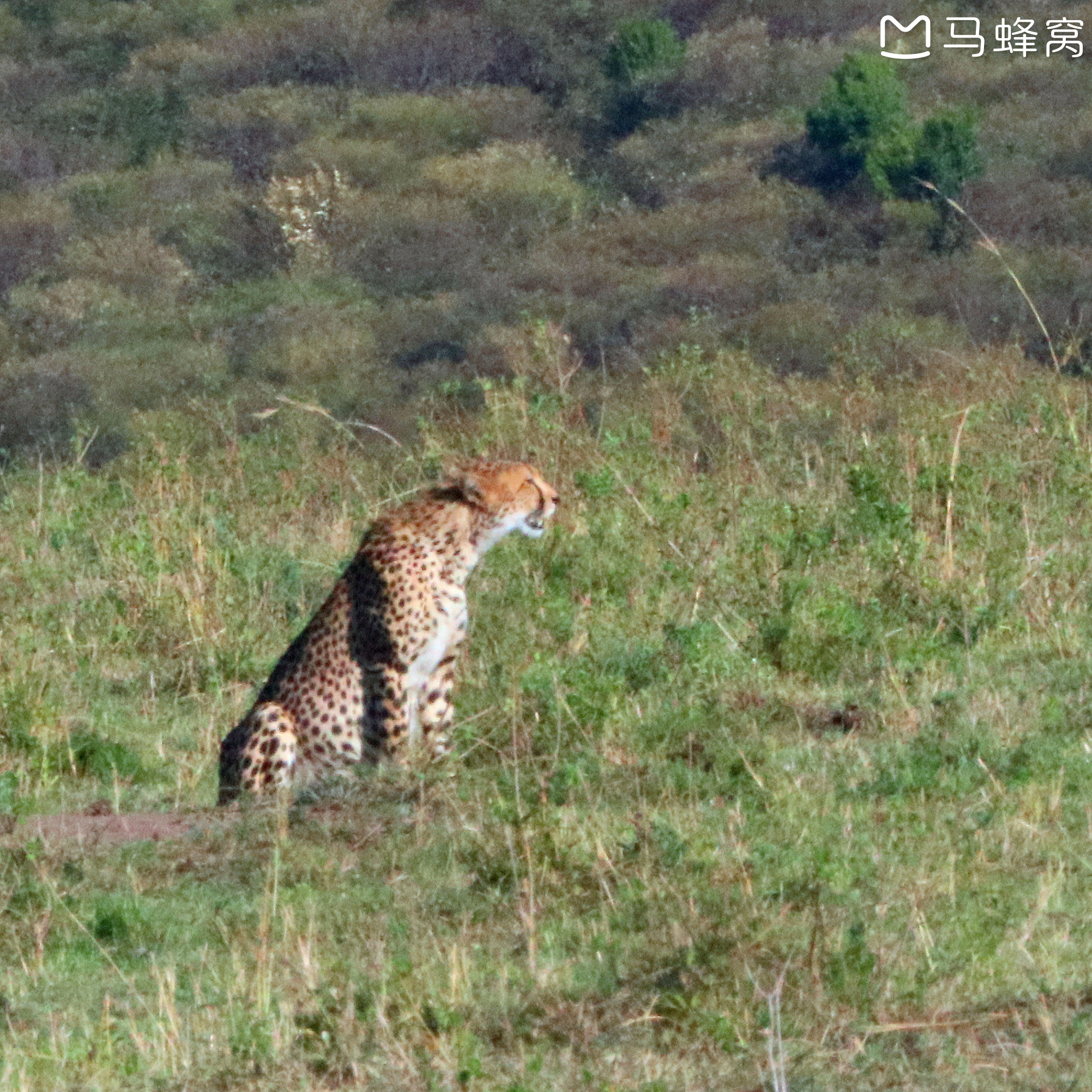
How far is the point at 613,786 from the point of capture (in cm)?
541

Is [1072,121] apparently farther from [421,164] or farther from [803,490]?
[803,490]

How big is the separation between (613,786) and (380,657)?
98cm

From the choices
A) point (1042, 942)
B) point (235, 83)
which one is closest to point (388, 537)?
point (1042, 942)

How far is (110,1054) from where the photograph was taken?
3775mm

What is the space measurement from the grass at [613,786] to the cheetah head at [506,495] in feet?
1.38

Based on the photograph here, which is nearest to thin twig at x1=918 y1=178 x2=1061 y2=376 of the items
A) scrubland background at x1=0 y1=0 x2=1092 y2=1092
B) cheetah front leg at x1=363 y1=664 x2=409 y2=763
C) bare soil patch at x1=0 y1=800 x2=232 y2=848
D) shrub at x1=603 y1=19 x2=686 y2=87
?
scrubland background at x1=0 y1=0 x2=1092 y2=1092

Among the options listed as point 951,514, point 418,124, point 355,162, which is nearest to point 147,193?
point 355,162

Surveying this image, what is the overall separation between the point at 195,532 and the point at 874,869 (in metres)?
4.36

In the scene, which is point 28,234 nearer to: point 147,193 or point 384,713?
point 147,193

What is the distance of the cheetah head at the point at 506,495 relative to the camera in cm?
644

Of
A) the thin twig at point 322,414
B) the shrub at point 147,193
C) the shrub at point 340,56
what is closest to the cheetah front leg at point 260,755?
the thin twig at point 322,414

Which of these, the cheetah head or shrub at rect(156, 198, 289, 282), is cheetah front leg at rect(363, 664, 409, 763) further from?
shrub at rect(156, 198, 289, 282)

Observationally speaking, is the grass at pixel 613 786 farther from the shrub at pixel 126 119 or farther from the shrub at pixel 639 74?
the shrub at pixel 126 119

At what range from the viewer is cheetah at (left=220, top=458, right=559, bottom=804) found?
5.89m
